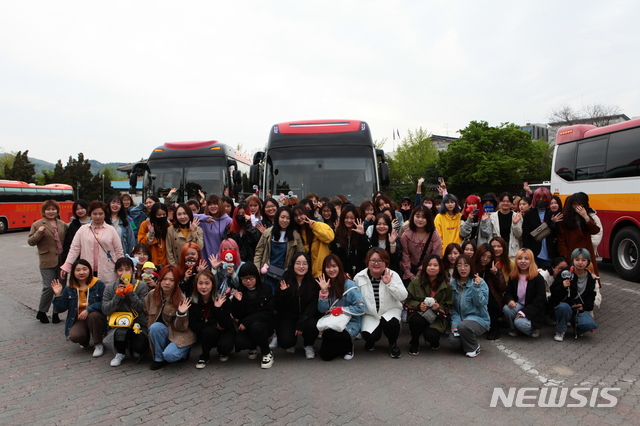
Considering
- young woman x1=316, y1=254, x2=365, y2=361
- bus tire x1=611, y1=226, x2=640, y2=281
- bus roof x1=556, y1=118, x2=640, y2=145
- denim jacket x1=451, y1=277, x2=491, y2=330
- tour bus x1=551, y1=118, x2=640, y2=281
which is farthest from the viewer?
bus roof x1=556, y1=118, x2=640, y2=145

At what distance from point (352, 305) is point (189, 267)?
206 cm

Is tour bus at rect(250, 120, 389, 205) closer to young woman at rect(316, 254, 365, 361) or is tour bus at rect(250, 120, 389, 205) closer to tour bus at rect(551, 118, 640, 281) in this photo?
young woman at rect(316, 254, 365, 361)

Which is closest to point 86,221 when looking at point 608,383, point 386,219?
point 386,219

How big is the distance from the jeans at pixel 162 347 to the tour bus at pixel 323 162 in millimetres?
4451

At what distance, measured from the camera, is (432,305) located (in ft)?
16.9

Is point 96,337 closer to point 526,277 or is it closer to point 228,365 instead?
point 228,365

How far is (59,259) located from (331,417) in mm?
5428

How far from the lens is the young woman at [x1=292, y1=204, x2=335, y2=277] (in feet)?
18.6

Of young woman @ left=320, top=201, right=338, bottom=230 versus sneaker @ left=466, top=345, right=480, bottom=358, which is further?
young woman @ left=320, top=201, right=338, bottom=230

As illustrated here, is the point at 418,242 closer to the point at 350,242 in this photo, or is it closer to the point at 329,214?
the point at 350,242

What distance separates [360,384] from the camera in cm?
423

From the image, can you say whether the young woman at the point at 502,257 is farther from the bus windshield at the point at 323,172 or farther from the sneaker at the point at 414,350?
the bus windshield at the point at 323,172

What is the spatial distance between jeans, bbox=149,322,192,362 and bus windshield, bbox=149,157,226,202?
Result: 7.03 meters

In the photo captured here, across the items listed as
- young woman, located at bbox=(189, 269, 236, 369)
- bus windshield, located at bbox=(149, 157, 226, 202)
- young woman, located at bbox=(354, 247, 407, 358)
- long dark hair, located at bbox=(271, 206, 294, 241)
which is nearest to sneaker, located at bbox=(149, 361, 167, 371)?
young woman, located at bbox=(189, 269, 236, 369)
